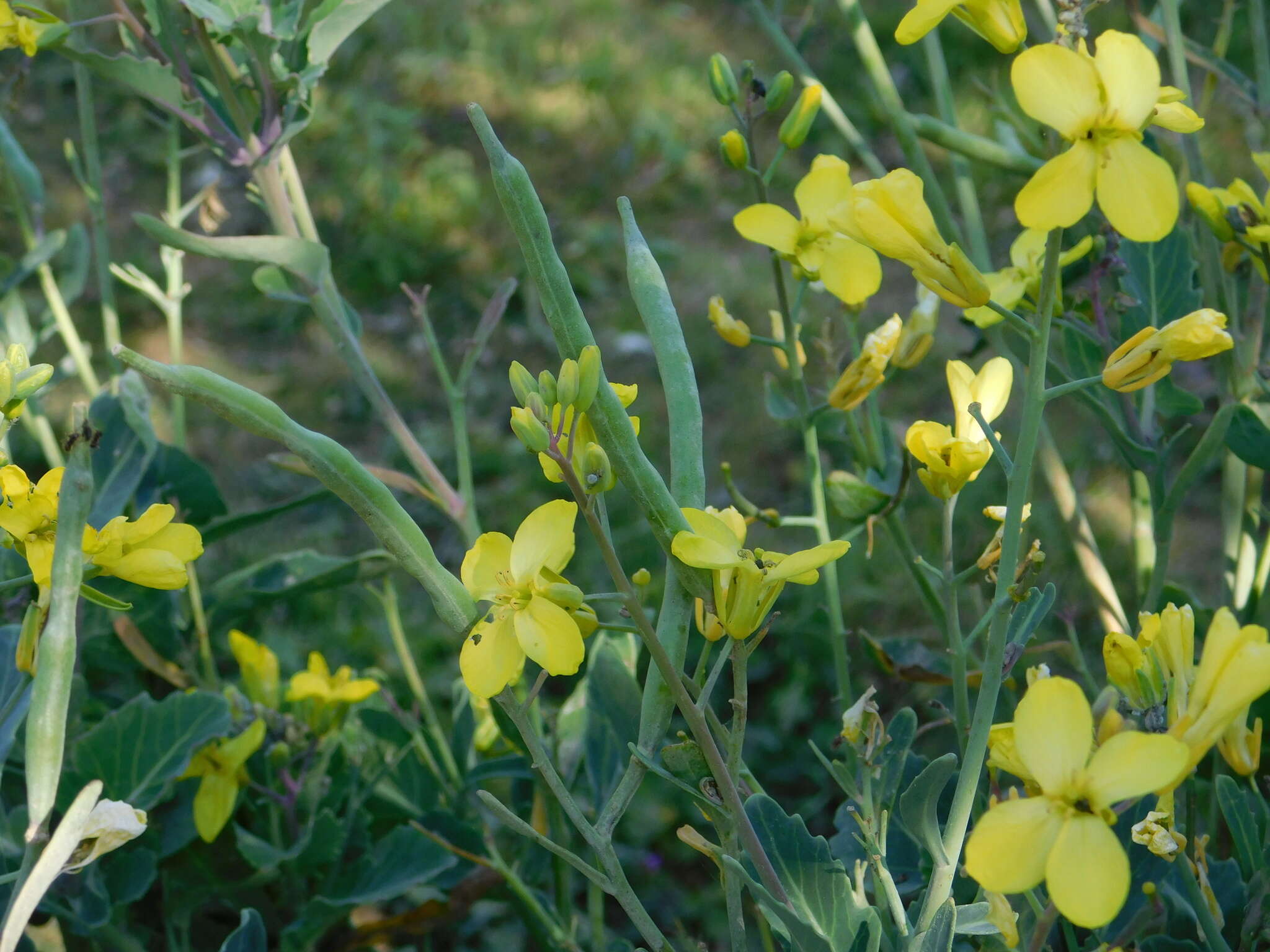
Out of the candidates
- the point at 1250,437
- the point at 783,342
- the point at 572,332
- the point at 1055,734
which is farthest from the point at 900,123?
the point at 1055,734

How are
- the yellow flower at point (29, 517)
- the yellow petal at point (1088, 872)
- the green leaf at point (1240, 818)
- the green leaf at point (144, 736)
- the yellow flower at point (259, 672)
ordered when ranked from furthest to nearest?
the yellow flower at point (259, 672) → the green leaf at point (144, 736) → the green leaf at point (1240, 818) → the yellow flower at point (29, 517) → the yellow petal at point (1088, 872)

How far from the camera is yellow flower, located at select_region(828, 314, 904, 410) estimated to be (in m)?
0.87

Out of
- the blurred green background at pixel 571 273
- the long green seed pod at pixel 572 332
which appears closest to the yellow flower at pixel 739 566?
the long green seed pod at pixel 572 332

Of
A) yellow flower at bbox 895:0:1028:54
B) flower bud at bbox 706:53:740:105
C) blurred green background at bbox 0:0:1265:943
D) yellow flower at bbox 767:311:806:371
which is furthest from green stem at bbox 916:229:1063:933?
blurred green background at bbox 0:0:1265:943

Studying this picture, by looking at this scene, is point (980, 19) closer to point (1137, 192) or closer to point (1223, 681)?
point (1137, 192)

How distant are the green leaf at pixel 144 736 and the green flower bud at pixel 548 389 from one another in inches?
23.7

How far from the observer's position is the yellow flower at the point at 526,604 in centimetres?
59

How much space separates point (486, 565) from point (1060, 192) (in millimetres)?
353

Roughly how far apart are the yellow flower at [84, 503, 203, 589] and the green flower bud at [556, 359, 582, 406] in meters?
0.30

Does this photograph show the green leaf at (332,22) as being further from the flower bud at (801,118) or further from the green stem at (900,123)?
the green stem at (900,123)

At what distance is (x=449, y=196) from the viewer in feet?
8.87

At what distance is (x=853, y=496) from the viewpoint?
35.2 inches

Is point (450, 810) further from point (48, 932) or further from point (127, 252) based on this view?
point (127, 252)

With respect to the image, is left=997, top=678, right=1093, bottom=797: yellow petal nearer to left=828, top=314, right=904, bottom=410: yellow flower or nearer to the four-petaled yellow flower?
the four-petaled yellow flower
